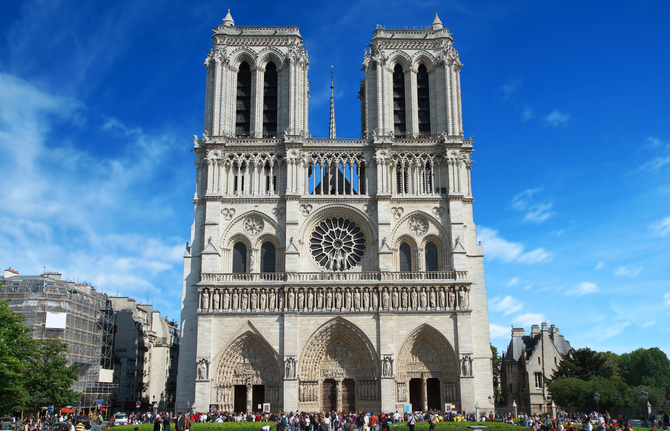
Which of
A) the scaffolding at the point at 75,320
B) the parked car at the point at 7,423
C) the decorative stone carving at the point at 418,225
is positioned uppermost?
the decorative stone carving at the point at 418,225

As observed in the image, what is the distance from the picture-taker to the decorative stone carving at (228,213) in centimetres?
3728

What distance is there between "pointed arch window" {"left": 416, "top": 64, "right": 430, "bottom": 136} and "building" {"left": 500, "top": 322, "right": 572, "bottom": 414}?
17.1 meters

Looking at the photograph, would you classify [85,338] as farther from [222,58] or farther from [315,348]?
[222,58]

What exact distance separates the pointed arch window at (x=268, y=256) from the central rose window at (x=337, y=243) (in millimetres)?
2263

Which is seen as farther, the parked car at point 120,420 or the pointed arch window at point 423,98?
the pointed arch window at point 423,98

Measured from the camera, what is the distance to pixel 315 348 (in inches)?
1377

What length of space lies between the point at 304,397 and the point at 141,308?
23366 mm

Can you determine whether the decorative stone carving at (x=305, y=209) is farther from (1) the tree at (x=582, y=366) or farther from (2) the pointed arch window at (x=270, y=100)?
(1) the tree at (x=582, y=366)

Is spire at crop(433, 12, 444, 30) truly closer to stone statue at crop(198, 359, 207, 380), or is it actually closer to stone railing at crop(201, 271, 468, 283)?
stone railing at crop(201, 271, 468, 283)

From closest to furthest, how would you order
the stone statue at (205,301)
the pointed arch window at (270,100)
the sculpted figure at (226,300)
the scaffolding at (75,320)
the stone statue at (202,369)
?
the stone statue at (202,369)
the stone statue at (205,301)
the sculpted figure at (226,300)
the scaffolding at (75,320)
the pointed arch window at (270,100)

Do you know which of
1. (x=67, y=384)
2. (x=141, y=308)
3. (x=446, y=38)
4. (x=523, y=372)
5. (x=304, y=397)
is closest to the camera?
(x=67, y=384)

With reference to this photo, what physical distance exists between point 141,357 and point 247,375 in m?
18.3

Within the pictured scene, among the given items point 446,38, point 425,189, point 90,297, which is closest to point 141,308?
point 90,297

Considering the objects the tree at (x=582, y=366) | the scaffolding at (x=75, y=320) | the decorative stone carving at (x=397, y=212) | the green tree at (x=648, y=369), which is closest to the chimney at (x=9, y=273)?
the scaffolding at (x=75, y=320)
